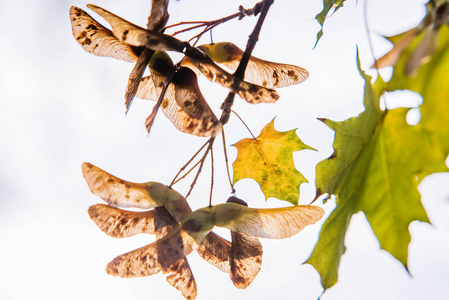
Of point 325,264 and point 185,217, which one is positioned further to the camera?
point 185,217

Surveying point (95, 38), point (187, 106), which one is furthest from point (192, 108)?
point (95, 38)

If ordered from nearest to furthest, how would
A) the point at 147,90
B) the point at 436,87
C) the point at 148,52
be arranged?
the point at 436,87, the point at 148,52, the point at 147,90

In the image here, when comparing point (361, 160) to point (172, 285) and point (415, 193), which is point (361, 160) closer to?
point (415, 193)

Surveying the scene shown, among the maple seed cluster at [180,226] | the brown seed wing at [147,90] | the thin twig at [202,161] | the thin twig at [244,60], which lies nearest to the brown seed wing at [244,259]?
the maple seed cluster at [180,226]

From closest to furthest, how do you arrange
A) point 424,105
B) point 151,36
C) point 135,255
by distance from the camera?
point 424,105
point 151,36
point 135,255

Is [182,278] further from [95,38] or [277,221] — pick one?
[95,38]

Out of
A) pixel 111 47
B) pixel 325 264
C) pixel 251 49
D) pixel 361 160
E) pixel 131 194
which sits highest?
pixel 111 47

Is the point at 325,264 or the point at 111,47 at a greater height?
the point at 111,47

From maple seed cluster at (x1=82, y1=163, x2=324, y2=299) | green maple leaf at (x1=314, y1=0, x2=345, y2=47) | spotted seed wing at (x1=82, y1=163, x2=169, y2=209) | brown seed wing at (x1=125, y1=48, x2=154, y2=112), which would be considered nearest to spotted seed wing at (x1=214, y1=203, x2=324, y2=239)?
maple seed cluster at (x1=82, y1=163, x2=324, y2=299)

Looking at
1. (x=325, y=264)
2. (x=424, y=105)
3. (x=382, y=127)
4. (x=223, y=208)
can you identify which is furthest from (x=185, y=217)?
(x=424, y=105)
